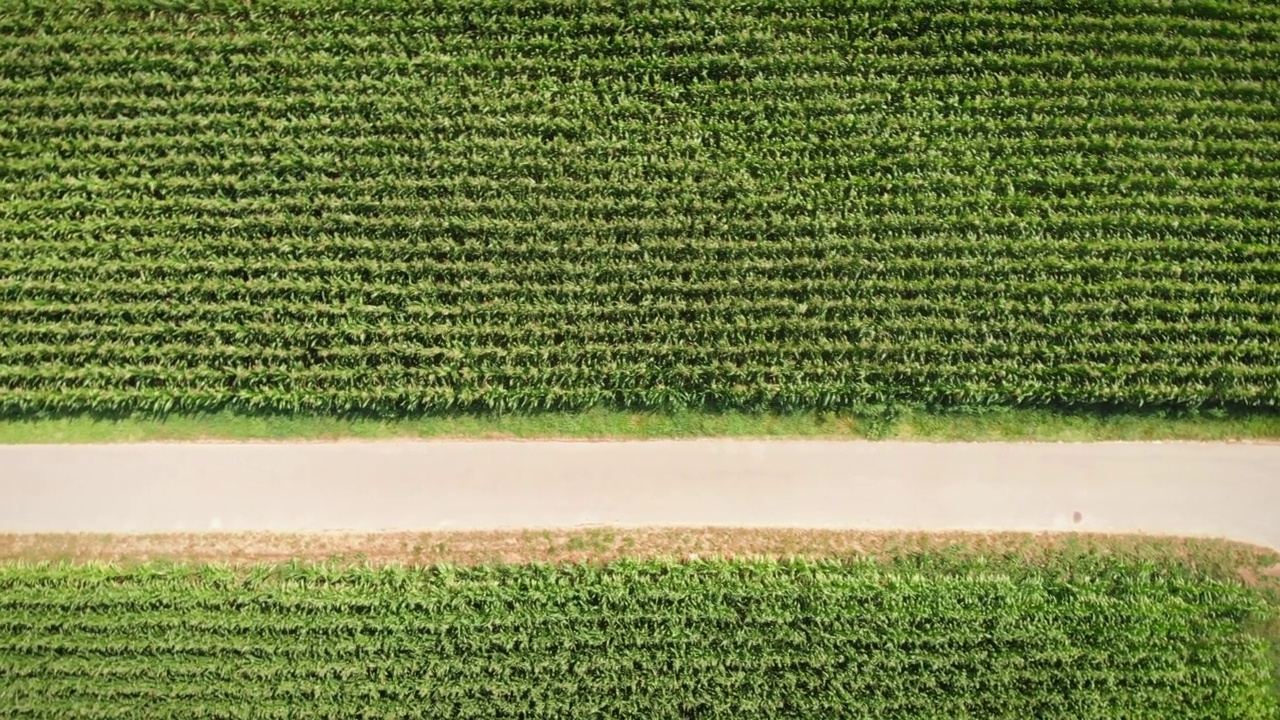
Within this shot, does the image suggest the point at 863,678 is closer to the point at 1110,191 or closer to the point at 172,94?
the point at 1110,191

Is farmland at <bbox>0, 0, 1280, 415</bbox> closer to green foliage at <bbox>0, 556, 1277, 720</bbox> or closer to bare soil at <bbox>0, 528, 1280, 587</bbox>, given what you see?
bare soil at <bbox>0, 528, 1280, 587</bbox>

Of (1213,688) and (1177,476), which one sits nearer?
(1213,688)

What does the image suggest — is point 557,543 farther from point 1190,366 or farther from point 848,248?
point 1190,366

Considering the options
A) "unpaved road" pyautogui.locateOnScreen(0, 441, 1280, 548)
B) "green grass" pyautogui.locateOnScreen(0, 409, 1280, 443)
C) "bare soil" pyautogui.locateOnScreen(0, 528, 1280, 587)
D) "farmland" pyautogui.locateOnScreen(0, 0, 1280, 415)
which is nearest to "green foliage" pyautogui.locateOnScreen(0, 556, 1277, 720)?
"bare soil" pyautogui.locateOnScreen(0, 528, 1280, 587)

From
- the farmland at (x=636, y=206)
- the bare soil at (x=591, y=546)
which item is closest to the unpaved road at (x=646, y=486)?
the bare soil at (x=591, y=546)

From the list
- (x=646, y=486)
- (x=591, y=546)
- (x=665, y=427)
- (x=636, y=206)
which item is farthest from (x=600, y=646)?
(x=636, y=206)

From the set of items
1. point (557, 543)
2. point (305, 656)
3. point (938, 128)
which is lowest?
point (305, 656)

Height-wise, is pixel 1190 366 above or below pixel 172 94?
below

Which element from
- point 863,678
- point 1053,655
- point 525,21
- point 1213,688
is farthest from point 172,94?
point 1213,688
